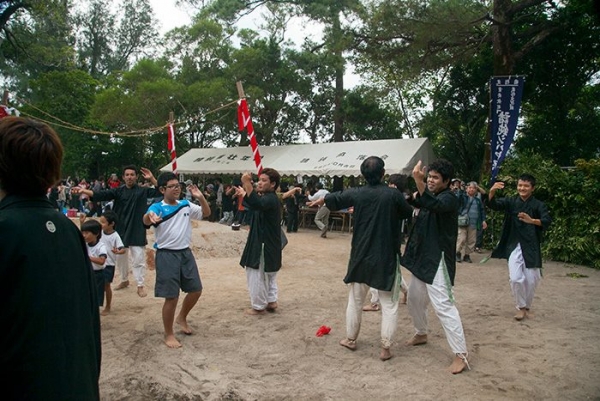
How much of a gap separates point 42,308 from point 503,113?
1179 centimetres

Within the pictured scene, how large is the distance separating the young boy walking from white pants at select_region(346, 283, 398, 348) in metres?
1.59

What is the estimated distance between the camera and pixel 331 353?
15.1 ft

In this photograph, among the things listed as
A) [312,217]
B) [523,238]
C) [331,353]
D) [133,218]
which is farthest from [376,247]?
[312,217]

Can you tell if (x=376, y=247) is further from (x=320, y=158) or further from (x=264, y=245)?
(x=320, y=158)

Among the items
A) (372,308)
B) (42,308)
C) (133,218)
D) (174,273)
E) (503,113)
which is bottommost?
(372,308)

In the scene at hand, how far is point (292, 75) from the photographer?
20781 mm

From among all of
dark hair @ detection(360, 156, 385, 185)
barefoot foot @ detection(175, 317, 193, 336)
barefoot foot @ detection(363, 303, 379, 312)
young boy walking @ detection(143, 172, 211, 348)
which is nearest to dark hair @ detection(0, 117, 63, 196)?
young boy walking @ detection(143, 172, 211, 348)

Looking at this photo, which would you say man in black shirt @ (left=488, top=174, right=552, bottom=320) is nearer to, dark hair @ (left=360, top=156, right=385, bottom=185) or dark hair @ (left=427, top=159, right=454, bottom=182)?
dark hair @ (left=427, top=159, right=454, bottom=182)

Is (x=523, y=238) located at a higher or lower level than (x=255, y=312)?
higher

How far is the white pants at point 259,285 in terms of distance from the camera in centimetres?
582

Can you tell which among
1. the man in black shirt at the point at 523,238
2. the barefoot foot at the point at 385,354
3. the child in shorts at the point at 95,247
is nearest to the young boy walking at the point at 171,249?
the child in shorts at the point at 95,247

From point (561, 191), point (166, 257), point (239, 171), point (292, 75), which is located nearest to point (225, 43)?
point (292, 75)

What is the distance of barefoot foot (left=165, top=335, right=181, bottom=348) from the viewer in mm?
4656

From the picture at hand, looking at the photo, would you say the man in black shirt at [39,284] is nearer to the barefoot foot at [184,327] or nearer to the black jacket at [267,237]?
the barefoot foot at [184,327]
